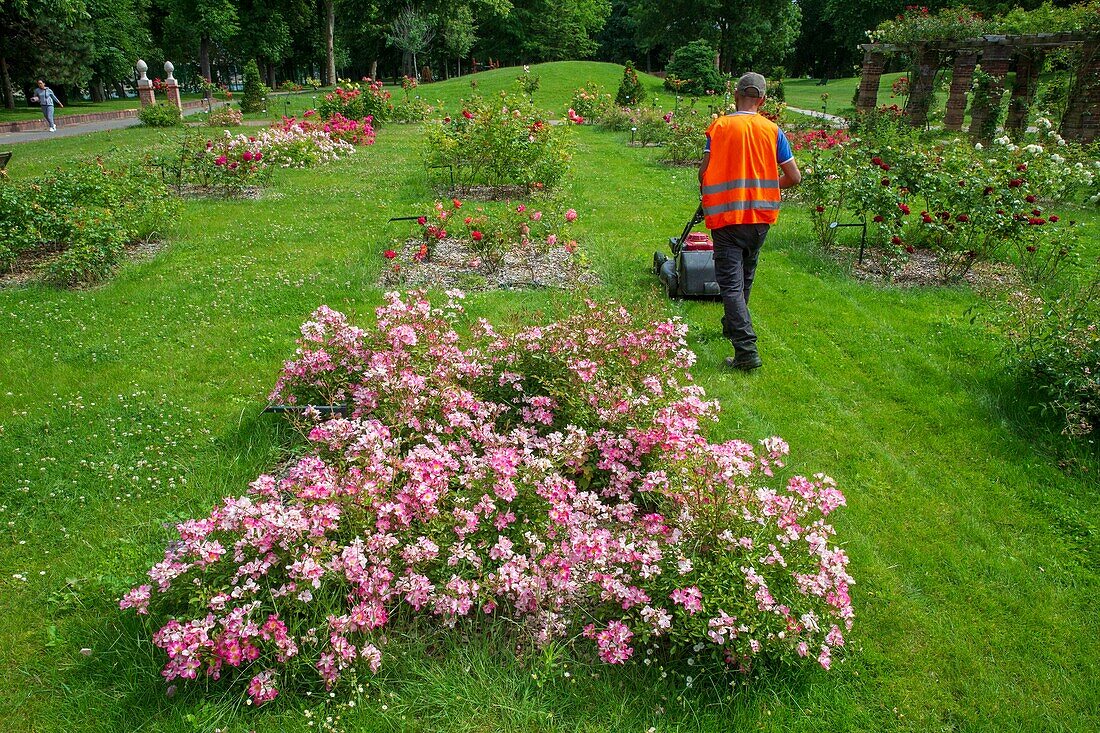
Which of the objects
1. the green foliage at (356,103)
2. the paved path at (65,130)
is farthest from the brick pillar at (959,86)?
the paved path at (65,130)

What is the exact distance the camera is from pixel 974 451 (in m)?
4.19

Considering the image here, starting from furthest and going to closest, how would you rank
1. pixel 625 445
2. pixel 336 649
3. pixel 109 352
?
1. pixel 109 352
2. pixel 625 445
3. pixel 336 649

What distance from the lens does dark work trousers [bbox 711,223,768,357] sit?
16.6ft

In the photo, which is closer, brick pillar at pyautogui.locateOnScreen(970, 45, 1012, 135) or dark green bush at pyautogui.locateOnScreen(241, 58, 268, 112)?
brick pillar at pyautogui.locateOnScreen(970, 45, 1012, 135)

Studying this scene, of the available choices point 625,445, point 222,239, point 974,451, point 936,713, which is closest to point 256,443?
point 625,445

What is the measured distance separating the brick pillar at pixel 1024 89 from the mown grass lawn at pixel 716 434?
1078 cm

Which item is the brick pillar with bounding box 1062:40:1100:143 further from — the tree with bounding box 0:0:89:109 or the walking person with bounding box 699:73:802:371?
the tree with bounding box 0:0:89:109

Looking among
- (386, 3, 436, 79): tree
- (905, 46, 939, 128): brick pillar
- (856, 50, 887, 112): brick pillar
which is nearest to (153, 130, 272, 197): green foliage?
(905, 46, 939, 128): brick pillar

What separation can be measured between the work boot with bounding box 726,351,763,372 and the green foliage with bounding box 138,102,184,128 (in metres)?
23.1

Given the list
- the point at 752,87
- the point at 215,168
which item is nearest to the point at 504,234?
the point at 752,87

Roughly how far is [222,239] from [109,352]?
3495 mm

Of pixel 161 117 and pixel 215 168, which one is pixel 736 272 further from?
pixel 161 117

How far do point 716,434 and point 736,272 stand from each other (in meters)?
1.49

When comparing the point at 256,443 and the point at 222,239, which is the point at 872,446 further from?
A: the point at 222,239
